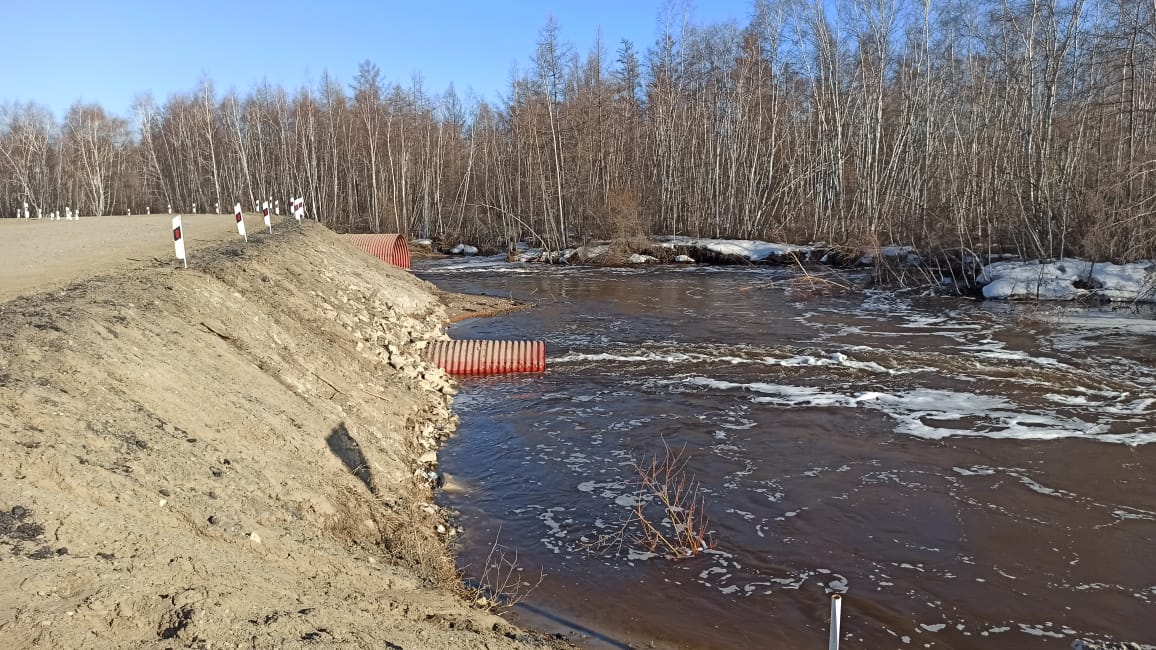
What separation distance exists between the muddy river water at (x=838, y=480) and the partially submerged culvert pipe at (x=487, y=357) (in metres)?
0.41

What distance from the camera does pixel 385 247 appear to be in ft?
80.7

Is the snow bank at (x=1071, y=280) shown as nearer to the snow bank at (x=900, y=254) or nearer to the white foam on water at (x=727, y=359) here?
the snow bank at (x=900, y=254)

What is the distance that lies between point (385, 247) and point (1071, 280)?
2085 cm

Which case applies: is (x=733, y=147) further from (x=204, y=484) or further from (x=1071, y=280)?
(x=204, y=484)

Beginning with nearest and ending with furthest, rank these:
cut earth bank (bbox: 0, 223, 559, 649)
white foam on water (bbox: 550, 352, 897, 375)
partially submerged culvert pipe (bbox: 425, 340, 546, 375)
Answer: cut earth bank (bbox: 0, 223, 559, 649), partially submerged culvert pipe (bbox: 425, 340, 546, 375), white foam on water (bbox: 550, 352, 897, 375)

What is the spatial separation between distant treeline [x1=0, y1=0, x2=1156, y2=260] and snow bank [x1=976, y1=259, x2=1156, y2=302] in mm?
675

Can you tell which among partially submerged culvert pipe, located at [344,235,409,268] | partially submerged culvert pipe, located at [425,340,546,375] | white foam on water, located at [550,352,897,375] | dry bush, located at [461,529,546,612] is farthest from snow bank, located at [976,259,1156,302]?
dry bush, located at [461,529,546,612]

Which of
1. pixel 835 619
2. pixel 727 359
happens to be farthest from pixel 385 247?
pixel 835 619

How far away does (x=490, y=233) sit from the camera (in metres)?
42.9

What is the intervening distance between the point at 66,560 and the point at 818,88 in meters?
39.6

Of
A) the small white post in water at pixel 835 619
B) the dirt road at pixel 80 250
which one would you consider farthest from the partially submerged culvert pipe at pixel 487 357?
the small white post in water at pixel 835 619

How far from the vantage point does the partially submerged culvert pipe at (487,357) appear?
1296 cm

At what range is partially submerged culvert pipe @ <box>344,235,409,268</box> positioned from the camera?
24.2 meters

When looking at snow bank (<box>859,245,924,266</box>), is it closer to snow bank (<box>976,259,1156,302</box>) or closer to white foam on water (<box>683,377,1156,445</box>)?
snow bank (<box>976,259,1156,302</box>)
